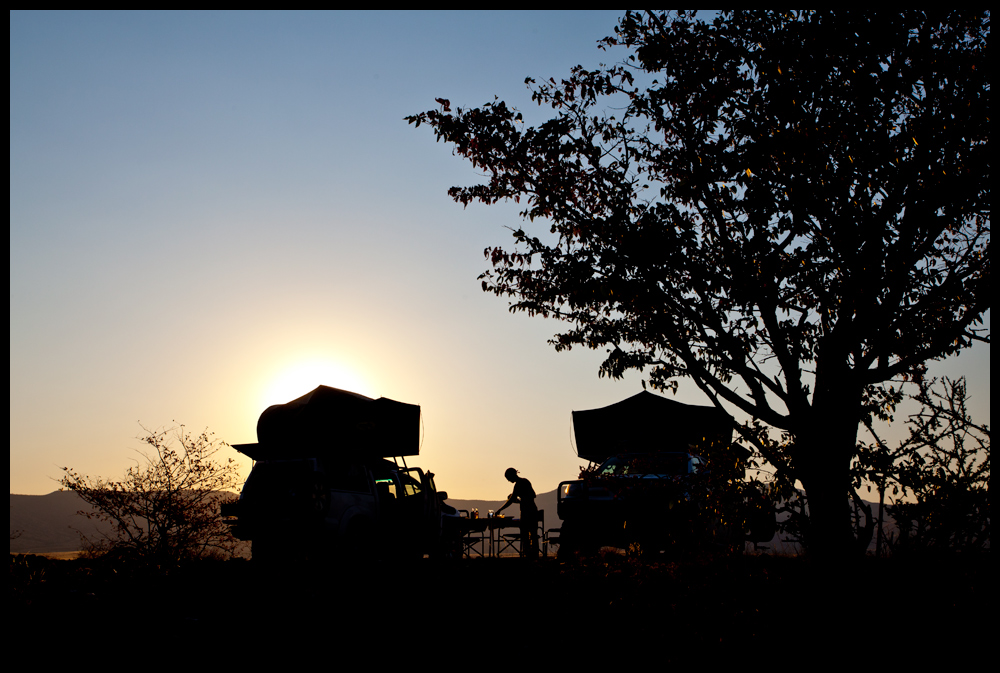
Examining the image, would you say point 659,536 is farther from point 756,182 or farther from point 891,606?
point 756,182

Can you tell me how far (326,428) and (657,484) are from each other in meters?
7.64

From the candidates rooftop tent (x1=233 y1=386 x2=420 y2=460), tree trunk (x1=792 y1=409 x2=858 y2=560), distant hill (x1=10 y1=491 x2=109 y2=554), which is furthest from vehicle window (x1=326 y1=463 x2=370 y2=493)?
distant hill (x1=10 y1=491 x2=109 y2=554)

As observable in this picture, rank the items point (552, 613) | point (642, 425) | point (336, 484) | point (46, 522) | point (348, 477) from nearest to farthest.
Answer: point (552, 613) → point (336, 484) → point (348, 477) → point (642, 425) → point (46, 522)

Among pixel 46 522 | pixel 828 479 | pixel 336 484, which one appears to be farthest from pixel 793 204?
pixel 46 522

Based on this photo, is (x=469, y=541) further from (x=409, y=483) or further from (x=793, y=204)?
(x=793, y=204)

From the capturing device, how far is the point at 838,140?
772 centimetres

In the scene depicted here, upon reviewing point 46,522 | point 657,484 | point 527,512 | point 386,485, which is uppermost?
point 386,485

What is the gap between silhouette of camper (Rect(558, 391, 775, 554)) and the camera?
26.5ft

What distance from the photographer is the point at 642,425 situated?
16.9 meters

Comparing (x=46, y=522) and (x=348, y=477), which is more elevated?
(x=348, y=477)

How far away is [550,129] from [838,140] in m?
3.06

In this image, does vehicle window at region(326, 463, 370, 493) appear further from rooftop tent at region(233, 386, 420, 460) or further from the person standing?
the person standing

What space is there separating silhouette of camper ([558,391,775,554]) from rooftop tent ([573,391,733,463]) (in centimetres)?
2

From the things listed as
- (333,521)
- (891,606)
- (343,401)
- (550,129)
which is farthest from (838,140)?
(343,401)
